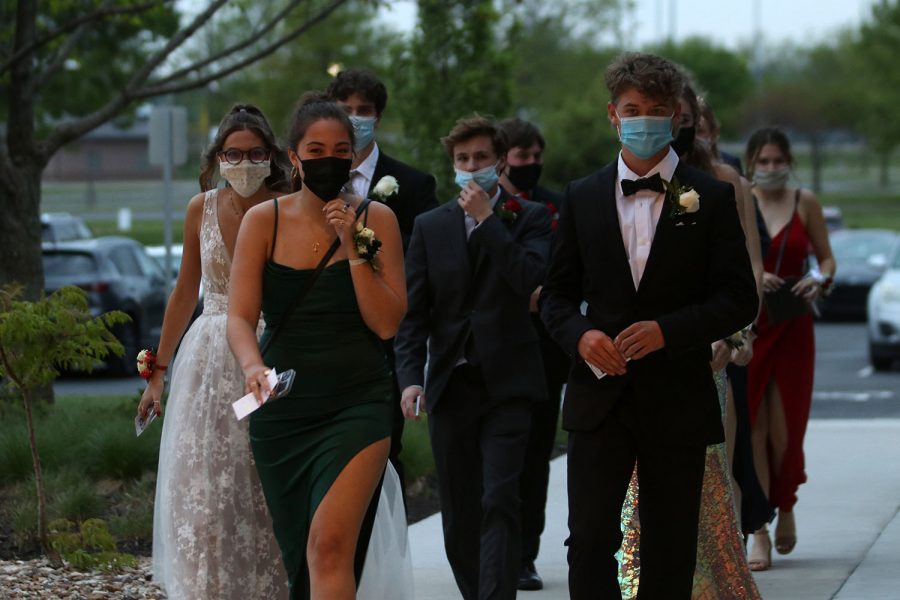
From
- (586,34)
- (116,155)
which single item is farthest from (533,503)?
(116,155)

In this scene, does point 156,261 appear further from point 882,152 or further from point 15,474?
point 882,152

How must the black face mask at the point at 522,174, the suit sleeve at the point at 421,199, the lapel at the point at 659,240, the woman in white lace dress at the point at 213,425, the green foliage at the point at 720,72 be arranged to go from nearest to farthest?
the lapel at the point at 659,240
the woman in white lace dress at the point at 213,425
the suit sleeve at the point at 421,199
the black face mask at the point at 522,174
the green foliage at the point at 720,72

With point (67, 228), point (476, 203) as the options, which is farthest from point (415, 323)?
point (67, 228)

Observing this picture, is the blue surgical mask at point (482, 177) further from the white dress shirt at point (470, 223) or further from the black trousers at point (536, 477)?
the black trousers at point (536, 477)

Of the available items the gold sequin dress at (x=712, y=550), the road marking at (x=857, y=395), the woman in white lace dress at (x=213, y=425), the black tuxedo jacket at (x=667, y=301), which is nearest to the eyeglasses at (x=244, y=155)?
the woman in white lace dress at (x=213, y=425)

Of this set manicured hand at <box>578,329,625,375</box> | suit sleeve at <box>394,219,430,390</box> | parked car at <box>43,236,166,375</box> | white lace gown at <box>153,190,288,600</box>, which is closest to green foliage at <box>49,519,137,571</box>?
white lace gown at <box>153,190,288,600</box>

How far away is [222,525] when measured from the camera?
6.03m

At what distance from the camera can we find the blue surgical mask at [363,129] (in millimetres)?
6914

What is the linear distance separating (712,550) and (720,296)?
4.58 ft

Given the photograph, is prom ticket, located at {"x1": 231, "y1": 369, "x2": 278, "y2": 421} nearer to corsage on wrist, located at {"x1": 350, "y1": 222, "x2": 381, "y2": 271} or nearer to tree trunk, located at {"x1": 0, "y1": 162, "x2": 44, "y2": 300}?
corsage on wrist, located at {"x1": 350, "y1": 222, "x2": 381, "y2": 271}

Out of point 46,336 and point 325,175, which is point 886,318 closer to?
point 46,336

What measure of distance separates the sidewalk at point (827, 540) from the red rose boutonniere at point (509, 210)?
5.71 ft

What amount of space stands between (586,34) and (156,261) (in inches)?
1634

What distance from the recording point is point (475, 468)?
6.34m
